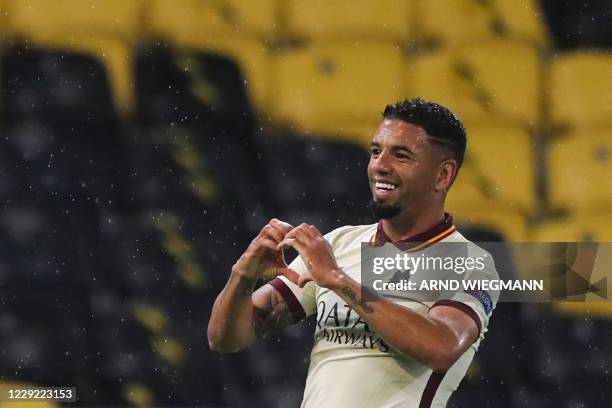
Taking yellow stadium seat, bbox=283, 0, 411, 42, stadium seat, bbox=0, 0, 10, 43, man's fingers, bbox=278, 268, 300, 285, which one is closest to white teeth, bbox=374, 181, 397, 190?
man's fingers, bbox=278, 268, 300, 285

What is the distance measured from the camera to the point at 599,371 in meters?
2.63

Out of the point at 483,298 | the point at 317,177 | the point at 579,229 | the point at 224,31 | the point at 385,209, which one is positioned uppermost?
the point at 224,31

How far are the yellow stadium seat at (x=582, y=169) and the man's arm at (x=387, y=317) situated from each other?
1132mm

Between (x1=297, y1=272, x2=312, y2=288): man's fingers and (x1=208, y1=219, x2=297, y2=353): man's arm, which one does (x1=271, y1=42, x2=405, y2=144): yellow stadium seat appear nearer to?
(x1=208, y1=219, x2=297, y2=353): man's arm

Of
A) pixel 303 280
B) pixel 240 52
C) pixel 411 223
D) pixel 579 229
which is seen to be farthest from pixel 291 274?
pixel 579 229

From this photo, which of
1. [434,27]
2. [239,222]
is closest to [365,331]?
[239,222]

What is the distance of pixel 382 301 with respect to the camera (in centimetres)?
161

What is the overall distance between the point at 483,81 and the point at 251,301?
3.58 ft

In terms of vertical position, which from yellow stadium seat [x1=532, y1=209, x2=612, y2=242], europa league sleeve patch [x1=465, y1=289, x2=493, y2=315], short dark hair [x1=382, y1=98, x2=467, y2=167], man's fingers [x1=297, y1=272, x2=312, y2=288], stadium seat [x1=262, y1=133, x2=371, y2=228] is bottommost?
yellow stadium seat [x1=532, y1=209, x2=612, y2=242]

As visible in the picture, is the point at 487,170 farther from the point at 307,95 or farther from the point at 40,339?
the point at 40,339

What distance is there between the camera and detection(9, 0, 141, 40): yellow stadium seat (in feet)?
8.46

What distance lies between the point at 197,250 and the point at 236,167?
212mm

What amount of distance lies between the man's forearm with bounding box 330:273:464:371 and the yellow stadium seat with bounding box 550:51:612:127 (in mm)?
1236

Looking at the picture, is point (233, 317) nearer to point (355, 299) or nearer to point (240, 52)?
point (355, 299)
